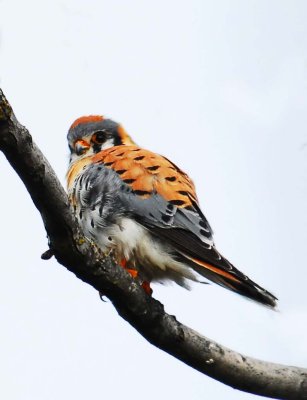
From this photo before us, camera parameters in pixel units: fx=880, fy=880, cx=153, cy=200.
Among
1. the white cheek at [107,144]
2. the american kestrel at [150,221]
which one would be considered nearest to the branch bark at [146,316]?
the american kestrel at [150,221]

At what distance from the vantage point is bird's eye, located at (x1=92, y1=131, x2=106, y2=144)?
685cm

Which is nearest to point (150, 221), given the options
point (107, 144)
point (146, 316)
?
point (146, 316)

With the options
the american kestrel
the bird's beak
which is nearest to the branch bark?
the american kestrel

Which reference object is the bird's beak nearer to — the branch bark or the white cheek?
the white cheek

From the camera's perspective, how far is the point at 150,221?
5168mm

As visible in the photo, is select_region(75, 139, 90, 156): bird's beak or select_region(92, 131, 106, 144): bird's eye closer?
select_region(75, 139, 90, 156): bird's beak

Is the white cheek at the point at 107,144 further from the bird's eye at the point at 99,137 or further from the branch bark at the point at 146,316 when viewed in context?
the branch bark at the point at 146,316

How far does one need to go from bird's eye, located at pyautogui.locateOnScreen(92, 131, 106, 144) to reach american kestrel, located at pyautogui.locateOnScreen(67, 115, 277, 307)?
1.09m

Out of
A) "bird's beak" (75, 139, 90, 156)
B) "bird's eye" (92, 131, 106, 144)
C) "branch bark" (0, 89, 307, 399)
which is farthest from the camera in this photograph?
"bird's eye" (92, 131, 106, 144)

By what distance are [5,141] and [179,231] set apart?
76.0 inches

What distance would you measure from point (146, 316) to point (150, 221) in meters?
0.96

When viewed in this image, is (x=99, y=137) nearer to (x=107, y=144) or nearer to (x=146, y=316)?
(x=107, y=144)

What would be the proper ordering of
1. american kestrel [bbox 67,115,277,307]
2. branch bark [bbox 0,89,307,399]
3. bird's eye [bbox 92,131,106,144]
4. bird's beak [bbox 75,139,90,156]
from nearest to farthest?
branch bark [bbox 0,89,307,399] < american kestrel [bbox 67,115,277,307] < bird's beak [bbox 75,139,90,156] < bird's eye [bbox 92,131,106,144]

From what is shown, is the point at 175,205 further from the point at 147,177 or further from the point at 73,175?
the point at 73,175
